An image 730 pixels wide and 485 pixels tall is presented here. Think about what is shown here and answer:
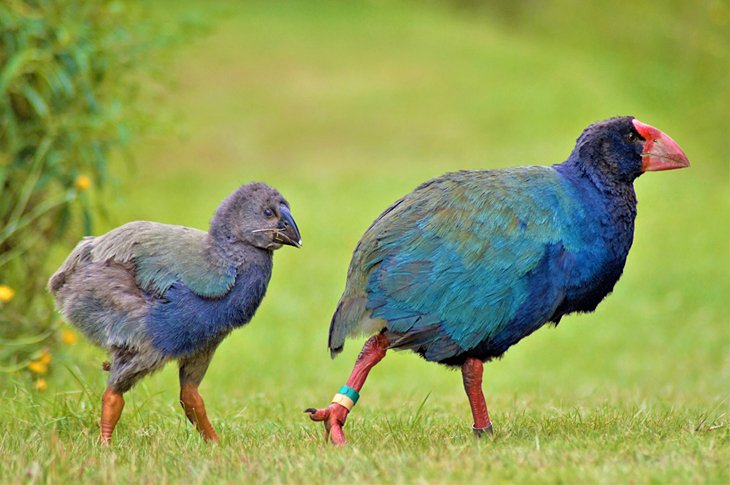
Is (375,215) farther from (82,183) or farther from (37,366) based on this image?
(37,366)

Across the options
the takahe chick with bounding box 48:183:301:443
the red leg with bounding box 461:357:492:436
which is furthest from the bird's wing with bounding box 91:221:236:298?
the red leg with bounding box 461:357:492:436

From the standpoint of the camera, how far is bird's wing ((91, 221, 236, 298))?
4824 millimetres

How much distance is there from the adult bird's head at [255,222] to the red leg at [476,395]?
38.6 inches

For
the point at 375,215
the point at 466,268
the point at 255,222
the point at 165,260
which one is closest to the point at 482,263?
the point at 466,268

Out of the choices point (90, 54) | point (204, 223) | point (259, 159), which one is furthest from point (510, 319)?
point (259, 159)

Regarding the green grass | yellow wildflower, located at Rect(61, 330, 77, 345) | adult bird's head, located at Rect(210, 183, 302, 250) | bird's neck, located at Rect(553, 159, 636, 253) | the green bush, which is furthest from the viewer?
the green bush

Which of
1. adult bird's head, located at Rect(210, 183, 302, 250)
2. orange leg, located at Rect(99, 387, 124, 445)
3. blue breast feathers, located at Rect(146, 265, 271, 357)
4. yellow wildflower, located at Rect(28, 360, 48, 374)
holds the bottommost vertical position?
yellow wildflower, located at Rect(28, 360, 48, 374)

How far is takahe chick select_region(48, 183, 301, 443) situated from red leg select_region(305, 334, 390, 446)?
0.57 m

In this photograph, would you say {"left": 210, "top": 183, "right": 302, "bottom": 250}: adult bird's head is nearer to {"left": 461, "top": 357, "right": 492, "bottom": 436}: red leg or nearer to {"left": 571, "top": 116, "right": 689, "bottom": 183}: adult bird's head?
{"left": 461, "top": 357, "right": 492, "bottom": 436}: red leg

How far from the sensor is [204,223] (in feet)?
49.9

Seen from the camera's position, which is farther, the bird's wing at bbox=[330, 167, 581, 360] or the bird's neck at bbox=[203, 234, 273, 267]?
the bird's neck at bbox=[203, 234, 273, 267]

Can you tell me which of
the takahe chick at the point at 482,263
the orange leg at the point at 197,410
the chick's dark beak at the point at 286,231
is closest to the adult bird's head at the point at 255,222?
the chick's dark beak at the point at 286,231

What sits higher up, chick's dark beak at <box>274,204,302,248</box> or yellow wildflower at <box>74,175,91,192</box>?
chick's dark beak at <box>274,204,302,248</box>

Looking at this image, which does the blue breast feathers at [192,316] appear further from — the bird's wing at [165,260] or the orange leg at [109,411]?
the orange leg at [109,411]
